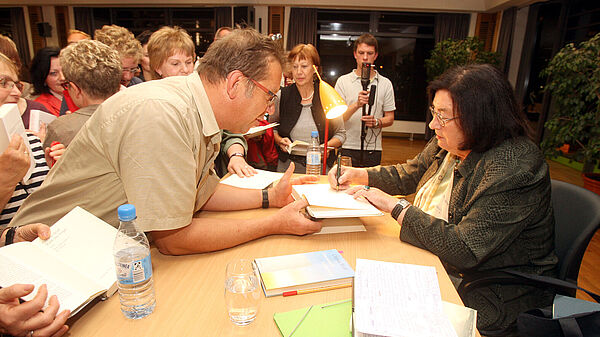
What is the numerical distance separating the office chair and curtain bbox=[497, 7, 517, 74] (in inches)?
244

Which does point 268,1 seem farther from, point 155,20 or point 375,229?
point 375,229

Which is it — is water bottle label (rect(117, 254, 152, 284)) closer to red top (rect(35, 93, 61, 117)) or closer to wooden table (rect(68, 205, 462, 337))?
wooden table (rect(68, 205, 462, 337))

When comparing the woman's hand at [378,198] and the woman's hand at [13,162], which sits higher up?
the woman's hand at [13,162]

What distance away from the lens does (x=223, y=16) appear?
7781mm

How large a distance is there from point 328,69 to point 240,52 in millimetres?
7289

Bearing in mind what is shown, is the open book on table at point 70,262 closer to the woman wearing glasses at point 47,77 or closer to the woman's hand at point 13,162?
the woman's hand at point 13,162

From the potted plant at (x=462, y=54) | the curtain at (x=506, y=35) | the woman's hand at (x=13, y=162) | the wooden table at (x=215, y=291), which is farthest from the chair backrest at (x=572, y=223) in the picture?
the curtain at (x=506, y=35)

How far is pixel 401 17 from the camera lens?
304 inches

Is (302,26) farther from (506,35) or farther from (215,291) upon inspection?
(215,291)

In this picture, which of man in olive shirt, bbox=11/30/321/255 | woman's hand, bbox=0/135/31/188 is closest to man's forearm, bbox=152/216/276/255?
man in olive shirt, bbox=11/30/321/255

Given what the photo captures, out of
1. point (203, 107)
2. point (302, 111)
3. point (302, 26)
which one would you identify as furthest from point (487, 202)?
point (302, 26)

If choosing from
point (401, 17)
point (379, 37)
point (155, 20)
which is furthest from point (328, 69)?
point (155, 20)

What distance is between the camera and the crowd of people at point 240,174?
3.24 feet

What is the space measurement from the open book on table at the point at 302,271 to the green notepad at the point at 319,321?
9cm
